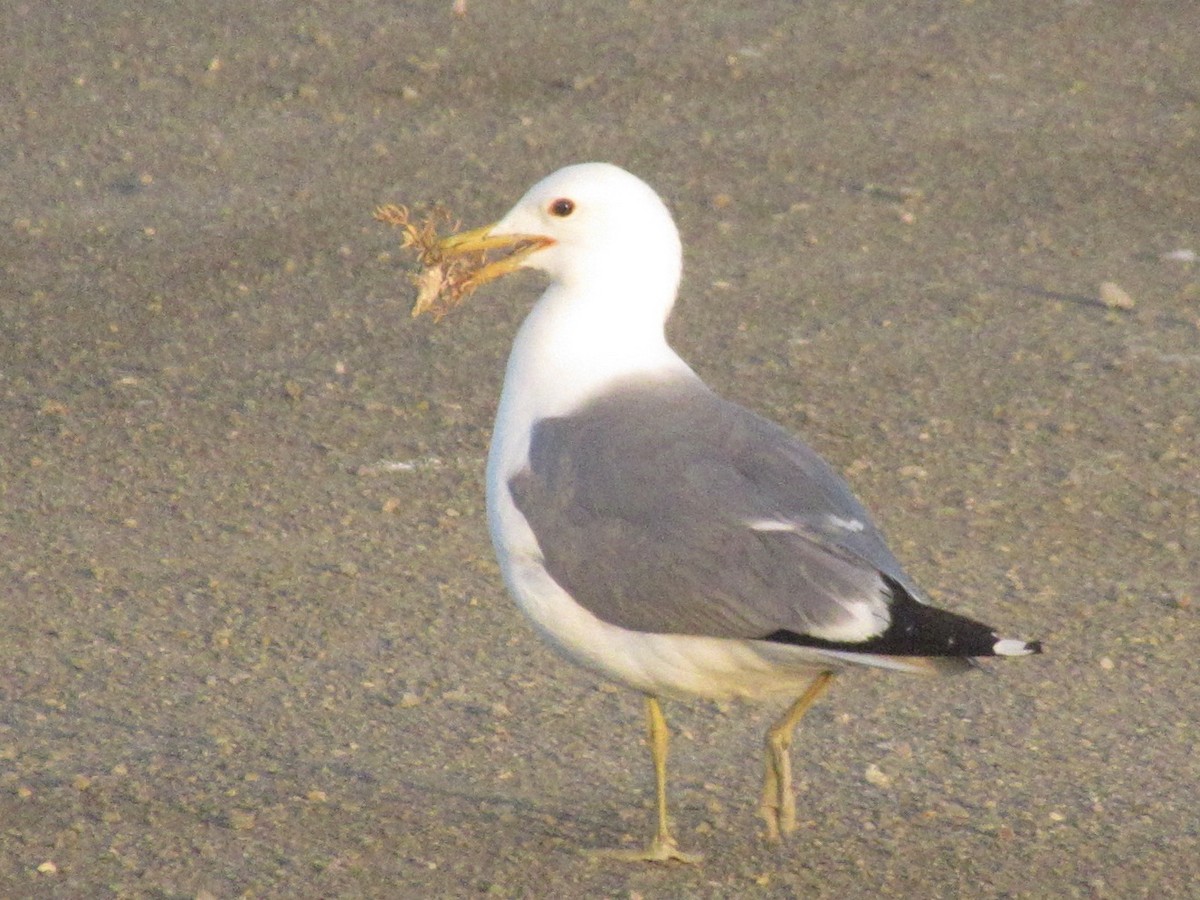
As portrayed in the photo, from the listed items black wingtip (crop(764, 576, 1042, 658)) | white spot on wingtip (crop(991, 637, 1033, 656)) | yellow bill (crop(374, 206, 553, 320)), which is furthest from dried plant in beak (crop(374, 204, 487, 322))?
white spot on wingtip (crop(991, 637, 1033, 656))

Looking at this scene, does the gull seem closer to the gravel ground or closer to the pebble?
the gravel ground

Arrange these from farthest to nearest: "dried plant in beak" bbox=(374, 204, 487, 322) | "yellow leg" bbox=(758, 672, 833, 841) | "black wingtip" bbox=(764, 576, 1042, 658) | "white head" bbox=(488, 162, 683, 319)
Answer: "dried plant in beak" bbox=(374, 204, 487, 322) → "white head" bbox=(488, 162, 683, 319) → "yellow leg" bbox=(758, 672, 833, 841) → "black wingtip" bbox=(764, 576, 1042, 658)

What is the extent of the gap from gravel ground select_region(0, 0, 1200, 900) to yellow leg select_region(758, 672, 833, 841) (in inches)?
3.3

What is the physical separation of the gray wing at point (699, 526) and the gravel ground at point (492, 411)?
624 mm

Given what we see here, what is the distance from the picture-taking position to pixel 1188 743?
498 centimetres

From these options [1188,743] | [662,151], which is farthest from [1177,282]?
[1188,743]

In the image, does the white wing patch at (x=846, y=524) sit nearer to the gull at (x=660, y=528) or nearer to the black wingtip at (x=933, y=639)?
→ the gull at (x=660, y=528)

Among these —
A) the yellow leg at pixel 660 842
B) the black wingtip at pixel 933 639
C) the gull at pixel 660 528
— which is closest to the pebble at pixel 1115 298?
the gull at pixel 660 528

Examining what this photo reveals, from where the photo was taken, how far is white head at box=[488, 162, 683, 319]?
472cm

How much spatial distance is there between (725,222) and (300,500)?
3.04m

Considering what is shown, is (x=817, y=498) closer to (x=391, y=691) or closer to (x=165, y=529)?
(x=391, y=691)

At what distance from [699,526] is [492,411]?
2882mm

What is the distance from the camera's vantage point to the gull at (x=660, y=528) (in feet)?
13.1

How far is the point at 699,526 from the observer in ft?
13.7
